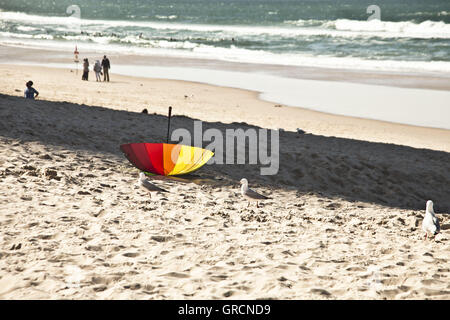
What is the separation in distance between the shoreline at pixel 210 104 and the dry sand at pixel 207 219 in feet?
6.15

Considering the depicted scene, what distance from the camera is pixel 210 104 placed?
20938 millimetres

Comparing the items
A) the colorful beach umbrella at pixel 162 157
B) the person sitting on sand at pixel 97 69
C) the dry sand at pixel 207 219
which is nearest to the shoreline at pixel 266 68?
the person sitting on sand at pixel 97 69

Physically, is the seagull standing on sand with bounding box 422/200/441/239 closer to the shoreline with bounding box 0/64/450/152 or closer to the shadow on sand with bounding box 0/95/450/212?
the shadow on sand with bounding box 0/95/450/212

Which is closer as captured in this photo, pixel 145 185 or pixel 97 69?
pixel 145 185

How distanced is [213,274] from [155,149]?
4208 mm

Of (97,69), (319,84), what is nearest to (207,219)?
(97,69)

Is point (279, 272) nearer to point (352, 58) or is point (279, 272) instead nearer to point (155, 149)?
point (155, 149)

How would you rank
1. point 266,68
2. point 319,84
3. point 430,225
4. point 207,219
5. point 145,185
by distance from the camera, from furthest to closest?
point 266,68 → point 319,84 → point 145,185 → point 207,219 → point 430,225

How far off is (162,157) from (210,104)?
11.3 m

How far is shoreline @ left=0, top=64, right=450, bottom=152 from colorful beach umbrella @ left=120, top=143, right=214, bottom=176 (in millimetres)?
7040

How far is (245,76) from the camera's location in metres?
29.9

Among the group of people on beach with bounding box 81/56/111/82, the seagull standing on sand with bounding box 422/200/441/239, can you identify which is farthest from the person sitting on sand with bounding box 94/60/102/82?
the seagull standing on sand with bounding box 422/200/441/239

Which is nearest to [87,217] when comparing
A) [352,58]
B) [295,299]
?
[295,299]

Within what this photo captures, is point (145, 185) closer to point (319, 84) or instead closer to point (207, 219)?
point (207, 219)
